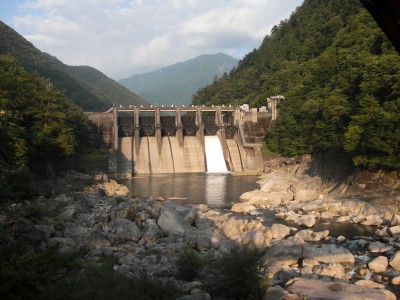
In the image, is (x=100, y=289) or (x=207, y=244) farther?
(x=207, y=244)

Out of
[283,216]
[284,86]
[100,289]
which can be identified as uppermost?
[284,86]

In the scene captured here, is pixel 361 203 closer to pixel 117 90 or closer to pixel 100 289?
pixel 100 289

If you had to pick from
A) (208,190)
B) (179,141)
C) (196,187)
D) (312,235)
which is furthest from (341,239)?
(179,141)

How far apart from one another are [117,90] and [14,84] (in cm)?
14622

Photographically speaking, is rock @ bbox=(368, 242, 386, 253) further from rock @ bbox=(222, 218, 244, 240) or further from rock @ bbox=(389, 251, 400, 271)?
rock @ bbox=(222, 218, 244, 240)

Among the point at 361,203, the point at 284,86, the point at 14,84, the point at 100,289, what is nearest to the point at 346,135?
the point at 361,203

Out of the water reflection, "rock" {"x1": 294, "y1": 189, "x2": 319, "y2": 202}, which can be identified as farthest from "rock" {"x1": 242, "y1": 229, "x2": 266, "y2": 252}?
"rock" {"x1": 294, "y1": 189, "x2": 319, "y2": 202}

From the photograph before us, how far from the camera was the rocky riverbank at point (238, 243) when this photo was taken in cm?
1244

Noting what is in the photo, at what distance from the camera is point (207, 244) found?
1775cm

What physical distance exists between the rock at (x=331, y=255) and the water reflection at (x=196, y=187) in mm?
14927

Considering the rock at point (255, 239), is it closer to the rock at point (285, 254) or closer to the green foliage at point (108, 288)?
the rock at point (285, 254)

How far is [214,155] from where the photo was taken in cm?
5441

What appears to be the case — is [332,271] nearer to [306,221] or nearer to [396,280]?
[396,280]

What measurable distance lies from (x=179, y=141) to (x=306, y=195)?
86.4 ft
